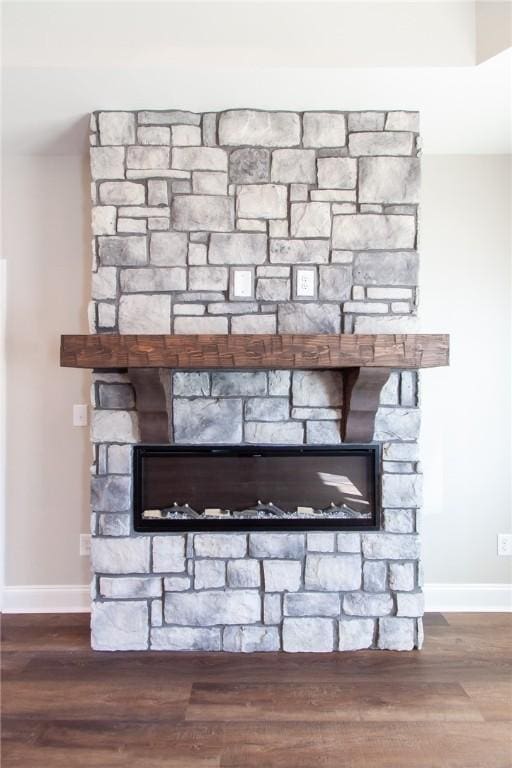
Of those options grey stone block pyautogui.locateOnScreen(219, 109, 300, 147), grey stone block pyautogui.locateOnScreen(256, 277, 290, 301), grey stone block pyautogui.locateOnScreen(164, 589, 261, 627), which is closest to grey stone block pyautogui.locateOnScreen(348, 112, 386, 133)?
grey stone block pyautogui.locateOnScreen(219, 109, 300, 147)

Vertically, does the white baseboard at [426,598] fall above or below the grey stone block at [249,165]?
below

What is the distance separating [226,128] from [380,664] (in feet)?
8.06

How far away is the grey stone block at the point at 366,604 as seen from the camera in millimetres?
2494

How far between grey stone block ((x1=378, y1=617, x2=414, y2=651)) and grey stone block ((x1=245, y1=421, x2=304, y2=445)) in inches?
35.6

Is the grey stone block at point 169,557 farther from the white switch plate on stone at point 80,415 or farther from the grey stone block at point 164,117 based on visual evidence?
the grey stone block at point 164,117

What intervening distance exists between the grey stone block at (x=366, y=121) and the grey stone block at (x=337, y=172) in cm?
15

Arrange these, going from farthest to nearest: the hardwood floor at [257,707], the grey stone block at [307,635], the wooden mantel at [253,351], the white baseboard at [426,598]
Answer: the white baseboard at [426,598]
the grey stone block at [307,635]
the wooden mantel at [253,351]
the hardwood floor at [257,707]

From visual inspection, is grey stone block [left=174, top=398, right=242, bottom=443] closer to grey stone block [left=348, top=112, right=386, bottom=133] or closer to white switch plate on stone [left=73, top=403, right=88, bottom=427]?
white switch plate on stone [left=73, top=403, right=88, bottom=427]

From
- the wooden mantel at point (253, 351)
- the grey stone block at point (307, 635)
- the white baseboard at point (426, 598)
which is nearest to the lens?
the wooden mantel at point (253, 351)

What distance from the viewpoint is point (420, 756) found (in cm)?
180

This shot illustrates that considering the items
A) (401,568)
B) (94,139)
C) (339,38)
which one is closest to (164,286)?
(94,139)

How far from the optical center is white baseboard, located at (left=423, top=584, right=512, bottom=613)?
A: 2934mm

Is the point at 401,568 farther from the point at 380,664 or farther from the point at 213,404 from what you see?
the point at 213,404

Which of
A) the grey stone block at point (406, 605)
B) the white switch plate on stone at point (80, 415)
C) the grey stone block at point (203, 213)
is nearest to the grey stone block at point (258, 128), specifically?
the grey stone block at point (203, 213)
